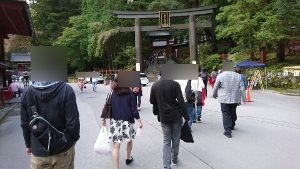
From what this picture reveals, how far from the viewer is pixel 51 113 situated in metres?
2.41

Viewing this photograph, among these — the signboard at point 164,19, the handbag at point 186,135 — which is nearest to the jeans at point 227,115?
the handbag at point 186,135

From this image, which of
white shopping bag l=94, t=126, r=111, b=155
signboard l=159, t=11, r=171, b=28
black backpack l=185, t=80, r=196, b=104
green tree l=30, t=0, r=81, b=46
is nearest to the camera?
white shopping bag l=94, t=126, r=111, b=155

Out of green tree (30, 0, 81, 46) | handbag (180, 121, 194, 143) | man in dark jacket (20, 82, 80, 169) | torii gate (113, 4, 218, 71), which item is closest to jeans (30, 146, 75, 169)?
man in dark jacket (20, 82, 80, 169)

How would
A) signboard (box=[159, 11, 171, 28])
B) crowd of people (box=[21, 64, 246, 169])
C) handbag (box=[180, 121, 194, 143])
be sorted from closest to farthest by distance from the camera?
crowd of people (box=[21, 64, 246, 169]), handbag (box=[180, 121, 194, 143]), signboard (box=[159, 11, 171, 28])

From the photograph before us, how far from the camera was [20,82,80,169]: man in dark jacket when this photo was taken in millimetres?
2396

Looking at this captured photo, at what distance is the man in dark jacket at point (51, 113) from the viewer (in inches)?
94.3

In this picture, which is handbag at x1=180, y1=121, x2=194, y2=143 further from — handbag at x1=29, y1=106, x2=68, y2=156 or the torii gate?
the torii gate

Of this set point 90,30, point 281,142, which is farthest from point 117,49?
point 281,142

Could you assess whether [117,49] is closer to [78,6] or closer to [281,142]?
[78,6]

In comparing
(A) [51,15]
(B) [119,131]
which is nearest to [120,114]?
(B) [119,131]

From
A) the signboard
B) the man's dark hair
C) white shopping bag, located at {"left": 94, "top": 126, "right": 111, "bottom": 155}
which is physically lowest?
white shopping bag, located at {"left": 94, "top": 126, "right": 111, "bottom": 155}

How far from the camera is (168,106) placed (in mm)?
3854

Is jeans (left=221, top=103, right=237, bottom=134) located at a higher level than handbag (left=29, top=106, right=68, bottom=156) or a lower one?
lower

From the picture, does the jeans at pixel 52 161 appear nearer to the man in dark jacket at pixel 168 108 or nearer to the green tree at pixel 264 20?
the man in dark jacket at pixel 168 108
